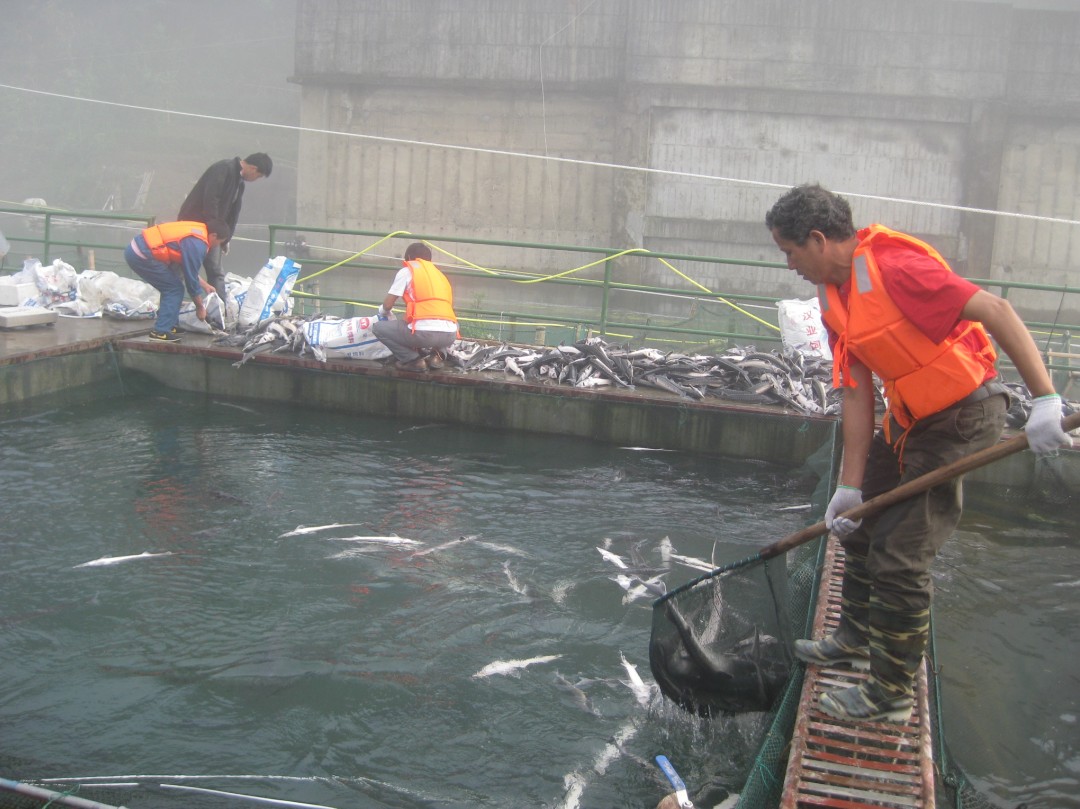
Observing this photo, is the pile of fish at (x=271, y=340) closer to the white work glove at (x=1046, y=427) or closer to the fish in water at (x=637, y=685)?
the fish in water at (x=637, y=685)

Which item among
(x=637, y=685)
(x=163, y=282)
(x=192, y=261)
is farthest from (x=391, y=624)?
(x=163, y=282)

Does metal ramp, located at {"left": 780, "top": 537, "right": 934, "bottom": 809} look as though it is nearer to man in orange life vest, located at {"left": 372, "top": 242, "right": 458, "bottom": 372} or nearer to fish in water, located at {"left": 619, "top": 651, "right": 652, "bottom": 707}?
fish in water, located at {"left": 619, "top": 651, "right": 652, "bottom": 707}

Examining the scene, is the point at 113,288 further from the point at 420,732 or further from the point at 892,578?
the point at 892,578

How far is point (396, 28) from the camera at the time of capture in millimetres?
24703

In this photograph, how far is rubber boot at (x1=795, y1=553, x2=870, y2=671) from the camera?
147 inches

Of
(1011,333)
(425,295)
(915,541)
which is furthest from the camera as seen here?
(425,295)

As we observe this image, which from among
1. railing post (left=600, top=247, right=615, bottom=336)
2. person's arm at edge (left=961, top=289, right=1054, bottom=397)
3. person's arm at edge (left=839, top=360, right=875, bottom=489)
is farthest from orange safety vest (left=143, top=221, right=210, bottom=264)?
person's arm at edge (left=961, top=289, right=1054, bottom=397)

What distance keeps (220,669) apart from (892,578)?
288cm

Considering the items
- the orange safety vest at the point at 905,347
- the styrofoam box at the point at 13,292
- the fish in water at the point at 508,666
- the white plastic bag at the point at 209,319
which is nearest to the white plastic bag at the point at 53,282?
the styrofoam box at the point at 13,292

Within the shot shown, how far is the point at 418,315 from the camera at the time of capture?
29.4 ft

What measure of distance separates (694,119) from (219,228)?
1620cm

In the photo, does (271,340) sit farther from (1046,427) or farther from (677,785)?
(1046,427)

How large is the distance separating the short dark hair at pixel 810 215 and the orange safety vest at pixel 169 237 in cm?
723

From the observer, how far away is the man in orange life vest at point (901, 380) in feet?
10.5
